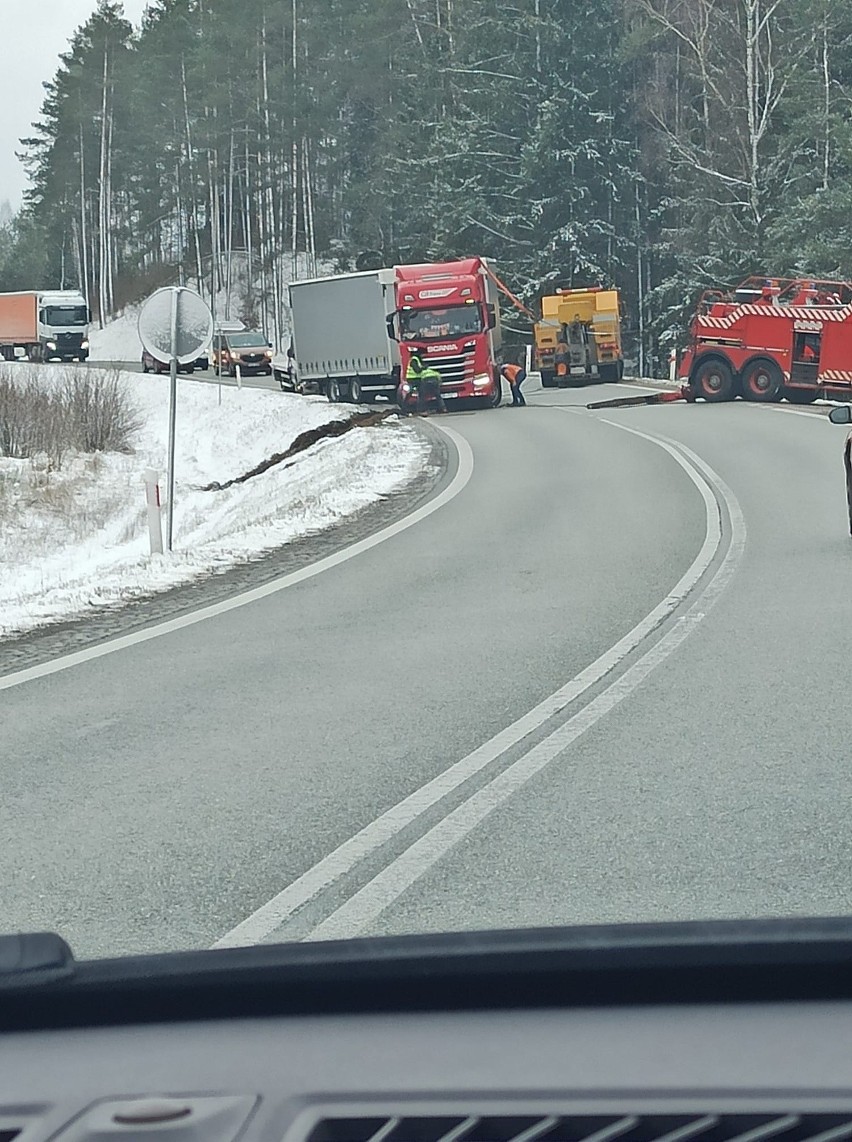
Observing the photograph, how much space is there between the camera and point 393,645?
1000cm

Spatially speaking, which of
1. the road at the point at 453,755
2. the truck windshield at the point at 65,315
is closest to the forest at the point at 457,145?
the truck windshield at the point at 65,315

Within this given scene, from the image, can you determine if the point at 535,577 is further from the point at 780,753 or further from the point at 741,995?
the point at 741,995

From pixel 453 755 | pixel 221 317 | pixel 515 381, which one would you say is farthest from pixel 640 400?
pixel 221 317

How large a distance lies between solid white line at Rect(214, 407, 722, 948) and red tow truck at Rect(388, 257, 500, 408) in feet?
88.4

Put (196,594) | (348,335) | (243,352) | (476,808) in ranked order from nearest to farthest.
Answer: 1. (476,808)
2. (196,594)
3. (348,335)
4. (243,352)

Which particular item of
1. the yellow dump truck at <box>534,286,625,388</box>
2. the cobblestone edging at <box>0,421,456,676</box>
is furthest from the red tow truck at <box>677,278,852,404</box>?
the cobblestone edging at <box>0,421,456,676</box>

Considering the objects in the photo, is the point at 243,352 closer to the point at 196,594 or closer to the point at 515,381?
the point at 515,381

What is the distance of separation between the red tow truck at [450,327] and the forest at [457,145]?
14252 millimetres

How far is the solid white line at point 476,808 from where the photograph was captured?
493 centimetres

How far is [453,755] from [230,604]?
5.41 m

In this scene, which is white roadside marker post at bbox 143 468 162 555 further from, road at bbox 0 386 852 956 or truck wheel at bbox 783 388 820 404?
truck wheel at bbox 783 388 820 404

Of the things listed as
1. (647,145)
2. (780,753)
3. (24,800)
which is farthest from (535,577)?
(647,145)

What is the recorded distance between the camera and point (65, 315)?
73125mm

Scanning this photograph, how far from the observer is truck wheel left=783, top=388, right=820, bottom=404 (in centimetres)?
3464
